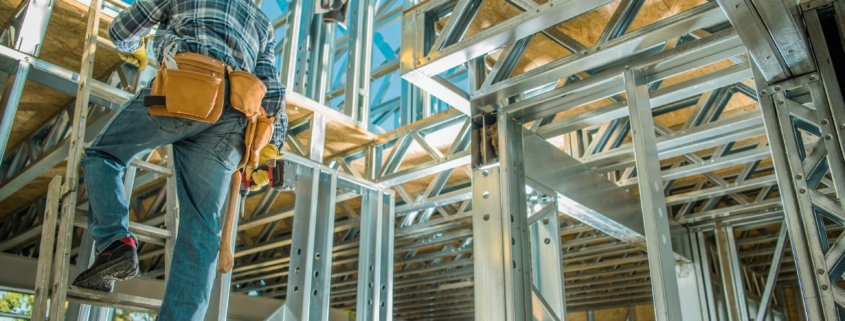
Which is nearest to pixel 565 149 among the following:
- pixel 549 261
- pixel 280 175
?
pixel 549 261

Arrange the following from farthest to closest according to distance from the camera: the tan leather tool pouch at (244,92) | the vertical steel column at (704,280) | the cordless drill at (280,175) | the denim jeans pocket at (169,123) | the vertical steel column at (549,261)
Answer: the vertical steel column at (704,280), the vertical steel column at (549,261), the cordless drill at (280,175), the tan leather tool pouch at (244,92), the denim jeans pocket at (169,123)

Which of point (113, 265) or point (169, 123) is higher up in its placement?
point (169, 123)

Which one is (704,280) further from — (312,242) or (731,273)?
(312,242)

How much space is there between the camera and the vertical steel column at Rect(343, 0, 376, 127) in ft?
22.5

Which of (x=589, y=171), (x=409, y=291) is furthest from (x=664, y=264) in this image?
(x=409, y=291)

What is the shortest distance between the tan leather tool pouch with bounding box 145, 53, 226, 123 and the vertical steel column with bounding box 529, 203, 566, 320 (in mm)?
2736

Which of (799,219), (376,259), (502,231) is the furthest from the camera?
(376,259)

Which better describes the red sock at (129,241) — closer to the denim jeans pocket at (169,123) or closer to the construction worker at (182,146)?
the construction worker at (182,146)

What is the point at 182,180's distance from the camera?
3568mm

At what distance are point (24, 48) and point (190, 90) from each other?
2.21 metres

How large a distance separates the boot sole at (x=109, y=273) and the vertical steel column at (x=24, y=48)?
5.79 feet

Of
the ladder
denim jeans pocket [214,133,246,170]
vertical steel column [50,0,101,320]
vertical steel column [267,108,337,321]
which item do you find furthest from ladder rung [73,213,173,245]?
vertical steel column [267,108,337,321]

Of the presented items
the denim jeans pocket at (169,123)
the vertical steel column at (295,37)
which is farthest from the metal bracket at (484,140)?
the denim jeans pocket at (169,123)

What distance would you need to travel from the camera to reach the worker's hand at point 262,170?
4.27 m
